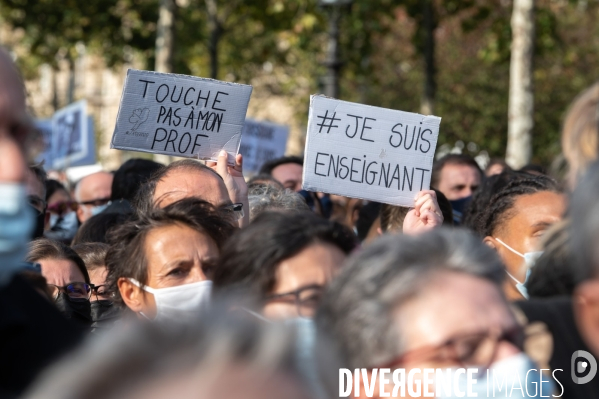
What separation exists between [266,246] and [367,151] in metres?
2.46

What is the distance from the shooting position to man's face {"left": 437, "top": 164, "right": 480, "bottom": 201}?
7629mm

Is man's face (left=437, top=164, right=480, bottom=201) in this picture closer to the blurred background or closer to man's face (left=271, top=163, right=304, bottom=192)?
man's face (left=271, top=163, right=304, bottom=192)

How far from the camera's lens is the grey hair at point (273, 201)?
479cm

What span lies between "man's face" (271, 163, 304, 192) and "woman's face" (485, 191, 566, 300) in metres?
3.23

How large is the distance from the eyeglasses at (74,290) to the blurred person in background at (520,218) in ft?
5.64

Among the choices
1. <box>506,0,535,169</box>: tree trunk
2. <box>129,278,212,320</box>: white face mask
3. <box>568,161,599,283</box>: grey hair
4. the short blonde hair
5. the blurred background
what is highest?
the blurred background

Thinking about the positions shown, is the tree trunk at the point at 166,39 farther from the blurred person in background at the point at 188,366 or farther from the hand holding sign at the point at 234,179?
the blurred person in background at the point at 188,366

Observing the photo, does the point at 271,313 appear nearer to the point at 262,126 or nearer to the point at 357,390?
the point at 357,390

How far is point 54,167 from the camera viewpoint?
39.0 ft

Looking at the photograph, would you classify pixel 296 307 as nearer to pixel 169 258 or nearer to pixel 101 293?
pixel 169 258

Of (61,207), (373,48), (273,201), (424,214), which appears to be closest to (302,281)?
(424,214)

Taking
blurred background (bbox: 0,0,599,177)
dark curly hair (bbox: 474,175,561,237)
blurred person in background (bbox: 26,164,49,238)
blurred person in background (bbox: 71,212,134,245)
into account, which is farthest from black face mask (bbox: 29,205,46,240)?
dark curly hair (bbox: 474,175,561,237)

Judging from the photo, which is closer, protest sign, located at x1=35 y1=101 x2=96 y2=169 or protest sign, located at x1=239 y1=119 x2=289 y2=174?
protest sign, located at x1=239 y1=119 x2=289 y2=174

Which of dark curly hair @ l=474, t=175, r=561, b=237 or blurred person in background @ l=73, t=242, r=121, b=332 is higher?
dark curly hair @ l=474, t=175, r=561, b=237
